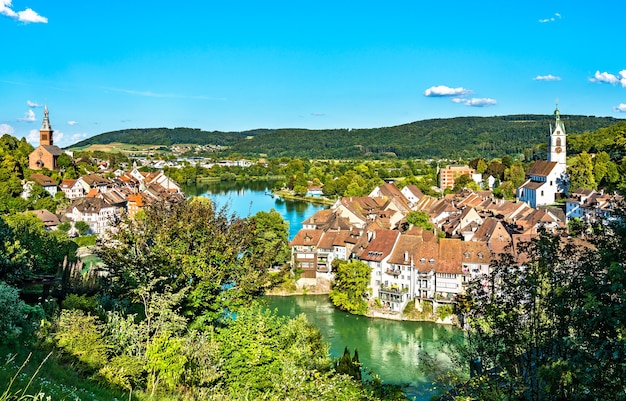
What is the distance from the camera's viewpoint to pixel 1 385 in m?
4.95

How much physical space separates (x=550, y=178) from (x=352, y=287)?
30.5 m

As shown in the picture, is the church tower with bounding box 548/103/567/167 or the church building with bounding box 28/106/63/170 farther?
the church building with bounding box 28/106/63/170

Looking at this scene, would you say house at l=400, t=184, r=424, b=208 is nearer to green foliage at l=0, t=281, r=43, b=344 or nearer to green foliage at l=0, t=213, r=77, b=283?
green foliage at l=0, t=213, r=77, b=283

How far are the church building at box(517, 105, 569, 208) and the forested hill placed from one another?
72.4 metres

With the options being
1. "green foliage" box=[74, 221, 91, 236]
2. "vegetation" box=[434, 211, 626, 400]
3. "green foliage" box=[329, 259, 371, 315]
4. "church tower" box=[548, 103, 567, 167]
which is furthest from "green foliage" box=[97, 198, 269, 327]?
"church tower" box=[548, 103, 567, 167]

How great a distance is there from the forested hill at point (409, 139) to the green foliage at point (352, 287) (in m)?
104

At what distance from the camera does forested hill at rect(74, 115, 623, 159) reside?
13338 cm

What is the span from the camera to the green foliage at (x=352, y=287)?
78.9 ft

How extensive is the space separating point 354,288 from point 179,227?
42.8 ft

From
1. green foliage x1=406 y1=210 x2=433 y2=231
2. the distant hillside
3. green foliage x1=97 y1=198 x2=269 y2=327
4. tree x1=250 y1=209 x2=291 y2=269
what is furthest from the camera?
the distant hillside

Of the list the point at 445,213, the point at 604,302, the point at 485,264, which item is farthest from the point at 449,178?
the point at 604,302

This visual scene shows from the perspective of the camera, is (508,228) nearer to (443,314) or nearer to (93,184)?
(443,314)

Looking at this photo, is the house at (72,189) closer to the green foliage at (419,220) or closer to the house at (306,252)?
the house at (306,252)

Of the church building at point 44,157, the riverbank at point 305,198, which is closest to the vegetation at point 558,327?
the church building at point 44,157
